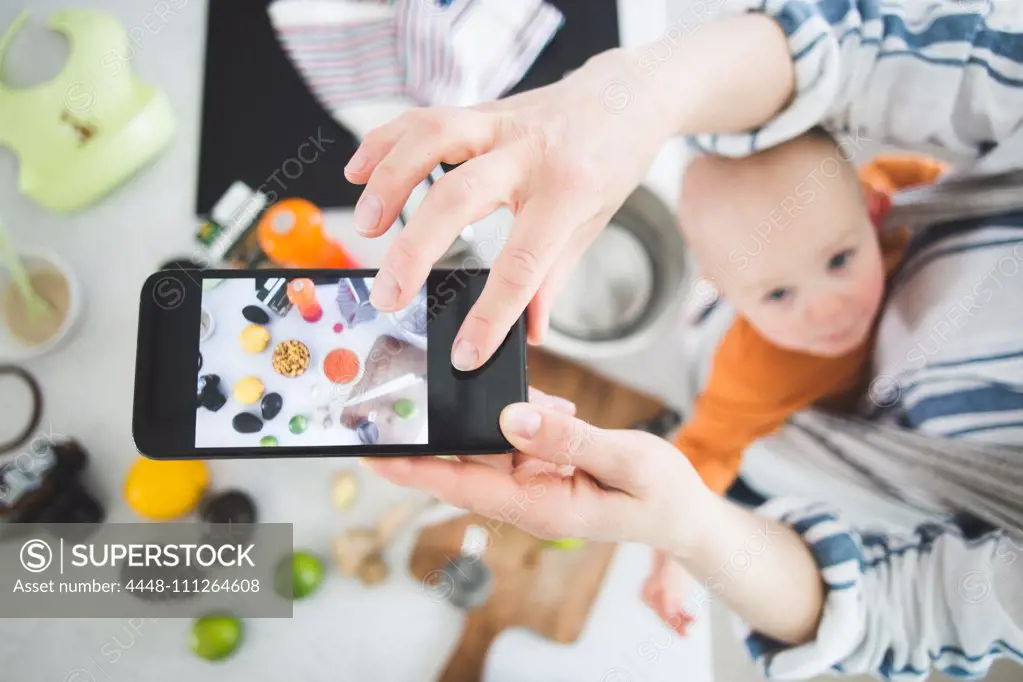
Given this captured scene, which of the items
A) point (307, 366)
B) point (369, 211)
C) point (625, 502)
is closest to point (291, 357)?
point (307, 366)

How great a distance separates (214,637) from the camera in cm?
55

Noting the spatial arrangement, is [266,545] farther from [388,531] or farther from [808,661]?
[808,661]

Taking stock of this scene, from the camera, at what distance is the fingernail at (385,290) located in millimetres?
387

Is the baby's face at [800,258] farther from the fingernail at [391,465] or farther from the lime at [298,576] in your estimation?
the lime at [298,576]

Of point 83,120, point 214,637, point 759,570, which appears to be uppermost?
Answer: point 83,120

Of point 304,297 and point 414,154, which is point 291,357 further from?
point 414,154

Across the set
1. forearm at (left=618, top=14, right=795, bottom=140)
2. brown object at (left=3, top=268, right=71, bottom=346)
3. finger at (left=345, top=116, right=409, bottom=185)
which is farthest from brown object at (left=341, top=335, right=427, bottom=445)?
brown object at (left=3, top=268, right=71, bottom=346)

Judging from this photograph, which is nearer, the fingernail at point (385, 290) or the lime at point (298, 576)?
the fingernail at point (385, 290)

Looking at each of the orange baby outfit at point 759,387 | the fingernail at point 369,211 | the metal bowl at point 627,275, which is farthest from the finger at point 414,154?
the orange baby outfit at point 759,387

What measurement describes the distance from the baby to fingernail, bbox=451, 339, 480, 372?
9.8 inches

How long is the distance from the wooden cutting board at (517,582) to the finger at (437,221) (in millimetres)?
270

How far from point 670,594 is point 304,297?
14.6 inches

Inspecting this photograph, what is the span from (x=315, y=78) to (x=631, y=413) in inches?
16.7

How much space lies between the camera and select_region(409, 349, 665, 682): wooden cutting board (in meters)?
0.58
